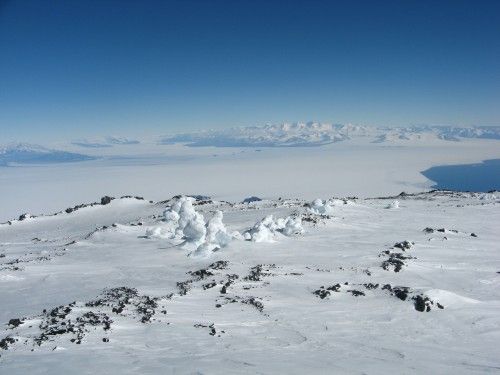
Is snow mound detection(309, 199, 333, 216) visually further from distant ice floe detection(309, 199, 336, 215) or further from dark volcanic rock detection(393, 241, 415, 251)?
dark volcanic rock detection(393, 241, 415, 251)

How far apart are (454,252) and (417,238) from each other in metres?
4.91

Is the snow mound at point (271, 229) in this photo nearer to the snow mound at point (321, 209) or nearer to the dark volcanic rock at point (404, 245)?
the dark volcanic rock at point (404, 245)

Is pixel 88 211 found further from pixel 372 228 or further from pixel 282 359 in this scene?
pixel 282 359

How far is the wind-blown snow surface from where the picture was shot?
41.9 feet

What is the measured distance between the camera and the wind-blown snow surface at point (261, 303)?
12.8 meters

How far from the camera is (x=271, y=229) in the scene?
113 ft

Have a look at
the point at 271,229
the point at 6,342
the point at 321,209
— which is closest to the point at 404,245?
the point at 271,229

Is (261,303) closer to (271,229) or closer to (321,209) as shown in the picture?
(271,229)

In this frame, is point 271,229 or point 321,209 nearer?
point 271,229

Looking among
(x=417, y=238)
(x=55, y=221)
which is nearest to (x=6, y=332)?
(x=417, y=238)

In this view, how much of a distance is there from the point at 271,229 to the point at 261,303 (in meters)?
15.5

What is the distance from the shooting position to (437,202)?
58562mm

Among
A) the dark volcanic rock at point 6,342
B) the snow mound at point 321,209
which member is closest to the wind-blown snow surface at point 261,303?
the dark volcanic rock at point 6,342

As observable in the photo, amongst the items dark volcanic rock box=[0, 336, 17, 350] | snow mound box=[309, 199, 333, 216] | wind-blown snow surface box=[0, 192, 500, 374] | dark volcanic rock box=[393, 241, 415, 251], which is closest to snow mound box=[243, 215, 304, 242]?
wind-blown snow surface box=[0, 192, 500, 374]
